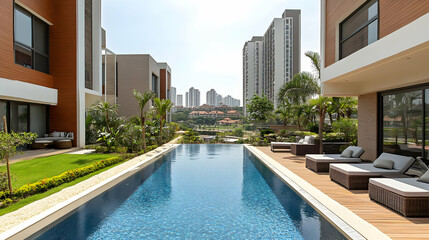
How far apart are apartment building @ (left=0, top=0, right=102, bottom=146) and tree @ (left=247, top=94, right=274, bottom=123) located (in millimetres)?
15372

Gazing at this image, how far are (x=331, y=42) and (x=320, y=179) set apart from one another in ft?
21.1

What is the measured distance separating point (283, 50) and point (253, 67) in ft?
65.9

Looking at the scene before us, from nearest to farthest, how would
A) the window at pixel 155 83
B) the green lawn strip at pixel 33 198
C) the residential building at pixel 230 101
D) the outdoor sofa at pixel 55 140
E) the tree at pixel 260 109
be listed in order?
the green lawn strip at pixel 33 198 → the outdoor sofa at pixel 55 140 → the tree at pixel 260 109 → the window at pixel 155 83 → the residential building at pixel 230 101

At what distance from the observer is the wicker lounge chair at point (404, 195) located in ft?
12.6

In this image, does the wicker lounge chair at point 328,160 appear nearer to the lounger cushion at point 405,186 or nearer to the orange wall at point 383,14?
the lounger cushion at point 405,186

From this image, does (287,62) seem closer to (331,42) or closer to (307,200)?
(331,42)

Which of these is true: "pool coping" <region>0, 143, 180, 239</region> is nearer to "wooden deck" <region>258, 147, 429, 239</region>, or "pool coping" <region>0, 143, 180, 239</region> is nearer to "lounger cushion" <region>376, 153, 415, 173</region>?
"wooden deck" <region>258, 147, 429, 239</region>

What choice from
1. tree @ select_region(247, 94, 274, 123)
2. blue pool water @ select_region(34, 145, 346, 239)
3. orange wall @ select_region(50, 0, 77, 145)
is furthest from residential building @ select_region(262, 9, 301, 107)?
blue pool water @ select_region(34, 145, 346, 239)

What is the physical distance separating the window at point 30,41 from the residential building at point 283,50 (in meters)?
53.9

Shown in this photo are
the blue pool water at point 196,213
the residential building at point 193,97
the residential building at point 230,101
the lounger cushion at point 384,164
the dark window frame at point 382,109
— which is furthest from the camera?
the residential building at point 230,101

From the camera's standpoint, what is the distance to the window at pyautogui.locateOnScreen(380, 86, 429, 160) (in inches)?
268

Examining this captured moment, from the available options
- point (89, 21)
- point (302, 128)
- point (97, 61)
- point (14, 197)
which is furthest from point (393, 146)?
point (89, 21)

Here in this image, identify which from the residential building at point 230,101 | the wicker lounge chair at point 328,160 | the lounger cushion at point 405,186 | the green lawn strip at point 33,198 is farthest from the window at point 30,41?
the residential building at point 230,101

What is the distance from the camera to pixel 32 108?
12664 mm
